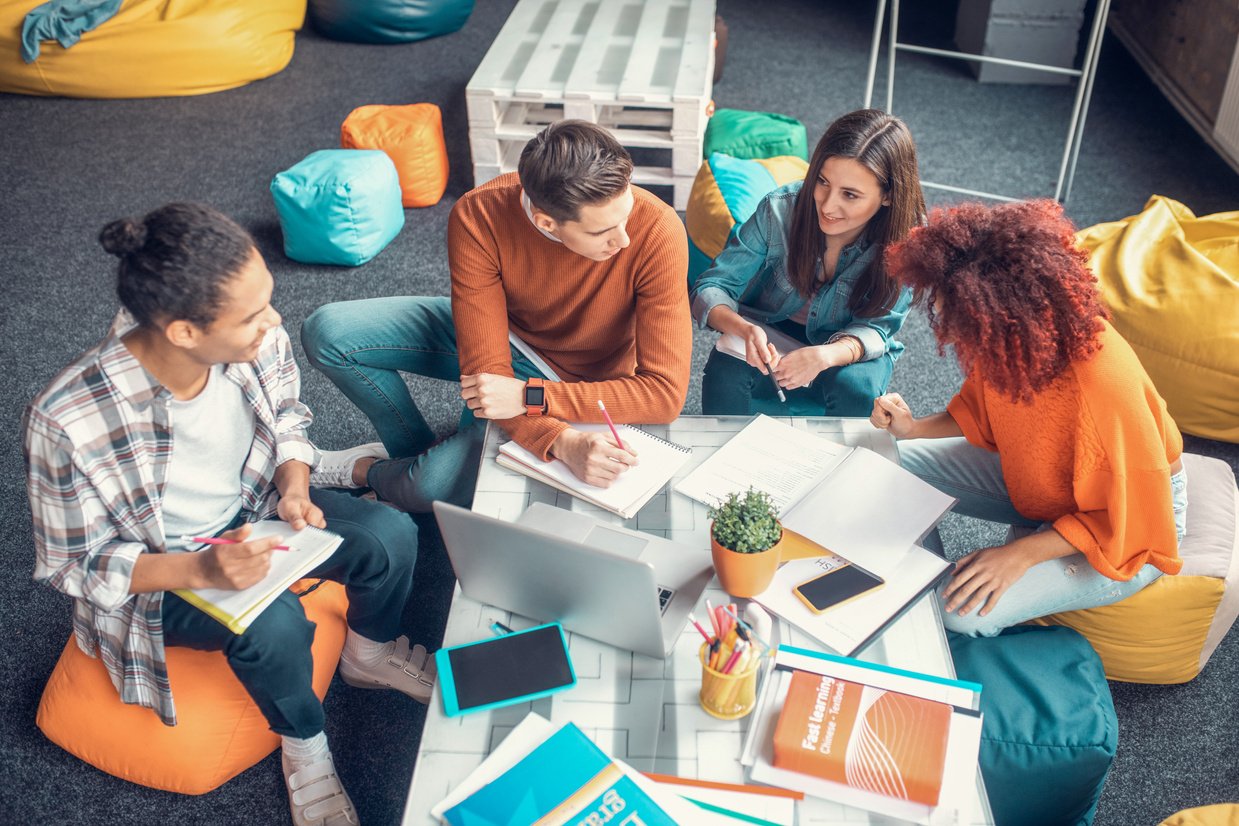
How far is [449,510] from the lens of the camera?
1.23 meters

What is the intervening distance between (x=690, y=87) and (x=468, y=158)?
2.96 ft

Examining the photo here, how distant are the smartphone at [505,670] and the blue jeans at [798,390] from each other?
2.89ft

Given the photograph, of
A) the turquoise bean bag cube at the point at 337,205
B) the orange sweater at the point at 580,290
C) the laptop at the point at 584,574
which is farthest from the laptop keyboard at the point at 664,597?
the turquoise bean bag cube at the point at 337,205

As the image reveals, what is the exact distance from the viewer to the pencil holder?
1.17m

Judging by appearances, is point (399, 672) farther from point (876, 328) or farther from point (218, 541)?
point (876, 328)

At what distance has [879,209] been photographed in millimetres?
1870

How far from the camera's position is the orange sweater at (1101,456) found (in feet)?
4.66

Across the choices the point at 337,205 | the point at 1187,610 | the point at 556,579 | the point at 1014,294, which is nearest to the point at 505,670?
the point at 556,579

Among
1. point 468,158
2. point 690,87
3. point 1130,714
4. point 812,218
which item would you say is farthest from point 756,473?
point 468,158

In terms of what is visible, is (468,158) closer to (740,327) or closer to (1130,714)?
(740,327)

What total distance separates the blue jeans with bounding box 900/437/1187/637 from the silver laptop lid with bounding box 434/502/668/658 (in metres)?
0.50

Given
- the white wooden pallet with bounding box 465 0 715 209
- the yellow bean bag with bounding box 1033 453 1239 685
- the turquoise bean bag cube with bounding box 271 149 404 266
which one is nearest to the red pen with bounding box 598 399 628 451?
the yellow bean bag with bounding box 1033 453 1239 685

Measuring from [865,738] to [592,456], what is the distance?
0.58 metres

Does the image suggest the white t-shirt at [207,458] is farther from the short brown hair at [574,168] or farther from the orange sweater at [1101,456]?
the orange sweater at [1101,456]
